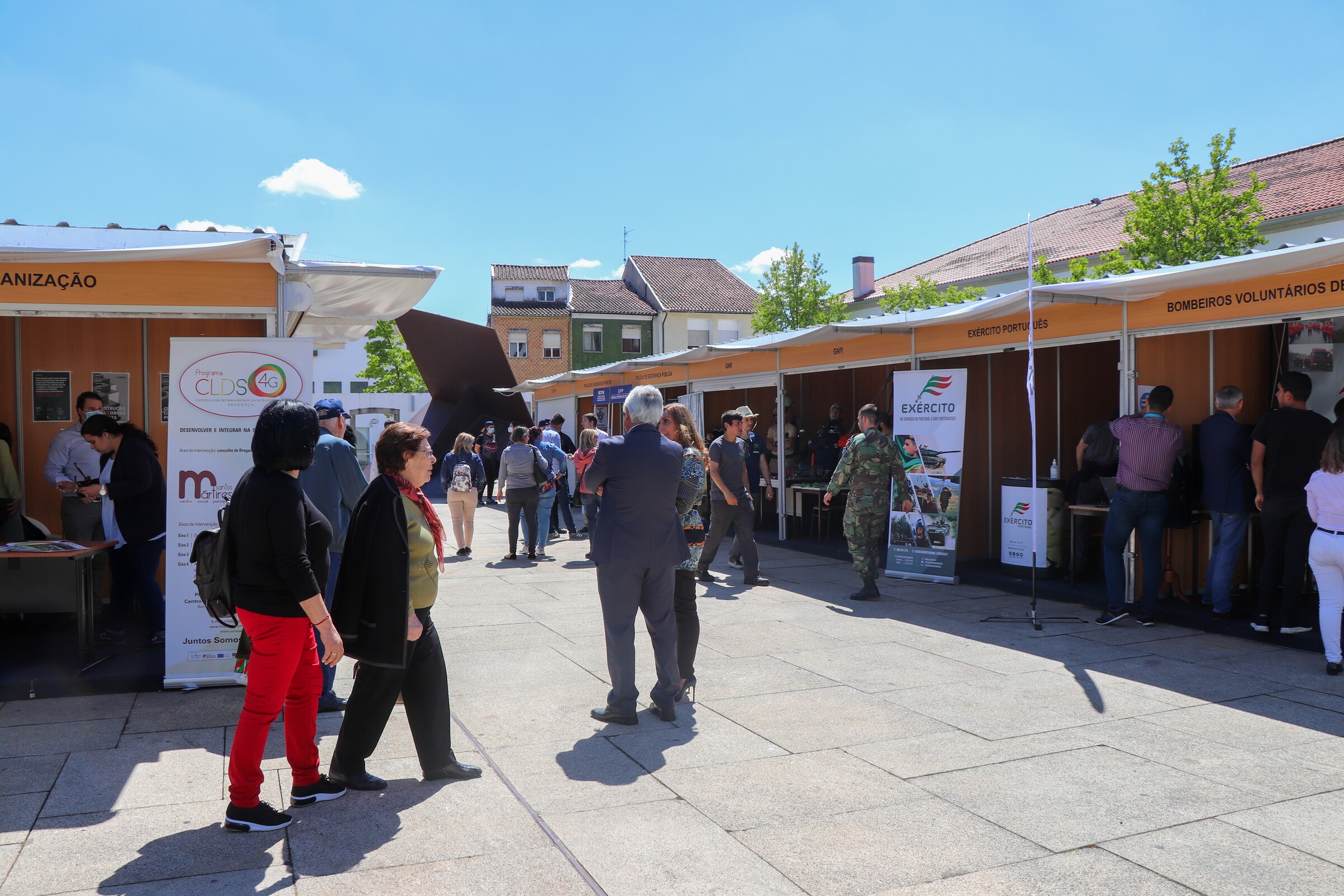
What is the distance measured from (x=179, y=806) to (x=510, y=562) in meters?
7.48

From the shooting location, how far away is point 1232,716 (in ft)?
16.2

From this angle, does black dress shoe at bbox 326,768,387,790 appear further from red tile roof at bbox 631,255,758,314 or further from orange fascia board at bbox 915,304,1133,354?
red tile roof at bbox 631,255,758,314

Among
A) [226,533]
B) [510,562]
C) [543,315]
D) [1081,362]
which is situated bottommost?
[510,562]

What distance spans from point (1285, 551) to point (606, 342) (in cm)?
4694

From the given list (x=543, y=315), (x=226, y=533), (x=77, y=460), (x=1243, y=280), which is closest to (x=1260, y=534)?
(x=1243, y=280)

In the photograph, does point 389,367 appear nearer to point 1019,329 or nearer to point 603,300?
point 603,300

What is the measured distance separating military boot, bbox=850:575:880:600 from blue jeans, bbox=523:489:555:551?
4.40 m

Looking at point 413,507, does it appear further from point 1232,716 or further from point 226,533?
point 1232,716

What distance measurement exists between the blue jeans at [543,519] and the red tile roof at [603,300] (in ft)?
135

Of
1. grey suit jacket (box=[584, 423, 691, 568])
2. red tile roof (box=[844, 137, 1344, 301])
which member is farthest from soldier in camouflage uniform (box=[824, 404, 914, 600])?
red tile roof (box=[844, 137, 1344, 301])

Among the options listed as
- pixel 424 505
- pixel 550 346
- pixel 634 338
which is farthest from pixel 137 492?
pixel 634 338

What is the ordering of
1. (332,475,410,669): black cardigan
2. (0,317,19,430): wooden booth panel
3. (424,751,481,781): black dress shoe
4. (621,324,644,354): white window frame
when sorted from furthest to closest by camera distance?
(621,324,644,354): white window frame → (0,317,19,430): wooden booth panel → (424,751,481,781): black dress shoe → (332,475,410,669): black cardigan

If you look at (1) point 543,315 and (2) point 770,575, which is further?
(1) point 543,315

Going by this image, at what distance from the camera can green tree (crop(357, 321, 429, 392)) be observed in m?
50.4
